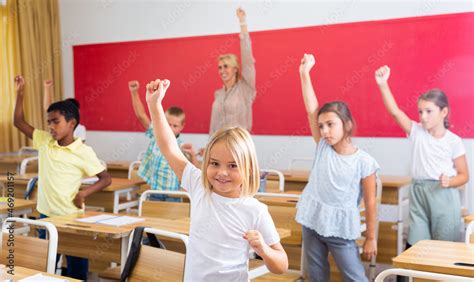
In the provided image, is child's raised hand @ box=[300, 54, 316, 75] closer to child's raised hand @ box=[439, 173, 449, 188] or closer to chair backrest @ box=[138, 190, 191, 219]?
chair backrest @ box=[138, 190, 191, 219]

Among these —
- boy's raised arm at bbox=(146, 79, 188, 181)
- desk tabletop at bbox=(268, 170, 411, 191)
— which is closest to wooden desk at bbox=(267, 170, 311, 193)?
desk tabletop at bbox=(268, 170, 411, 191)

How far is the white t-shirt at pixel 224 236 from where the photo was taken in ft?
5.86

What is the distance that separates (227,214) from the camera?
71.3 inches

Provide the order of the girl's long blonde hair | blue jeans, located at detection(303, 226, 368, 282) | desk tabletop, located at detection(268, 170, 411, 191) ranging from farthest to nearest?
desk tabletop, located at detection(268, 170, 411, 191) < blue jeans, located at detection(303, 226, 368, 282) < the girl's long blonde hair

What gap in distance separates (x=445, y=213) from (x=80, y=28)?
581 cm

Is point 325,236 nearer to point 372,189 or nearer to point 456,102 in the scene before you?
point 372,189

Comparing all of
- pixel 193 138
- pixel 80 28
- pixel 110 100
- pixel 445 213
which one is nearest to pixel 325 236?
pixel 445 213

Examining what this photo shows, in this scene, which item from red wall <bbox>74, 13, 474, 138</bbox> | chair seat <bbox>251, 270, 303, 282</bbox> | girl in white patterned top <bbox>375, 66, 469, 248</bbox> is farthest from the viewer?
red wall <bbox>74, 13, 474, 138</bbox>

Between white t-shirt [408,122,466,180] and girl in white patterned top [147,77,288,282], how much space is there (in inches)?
92.2

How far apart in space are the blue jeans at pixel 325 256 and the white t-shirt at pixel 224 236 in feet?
3.42

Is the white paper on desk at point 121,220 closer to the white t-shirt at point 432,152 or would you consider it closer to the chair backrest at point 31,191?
the chair backrest at point 31,191

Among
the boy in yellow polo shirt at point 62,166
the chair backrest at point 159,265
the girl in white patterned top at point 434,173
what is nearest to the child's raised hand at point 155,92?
the chair backrest at point 159,265

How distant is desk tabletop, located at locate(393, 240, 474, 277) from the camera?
206 centimetres

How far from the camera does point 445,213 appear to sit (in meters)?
3.73
